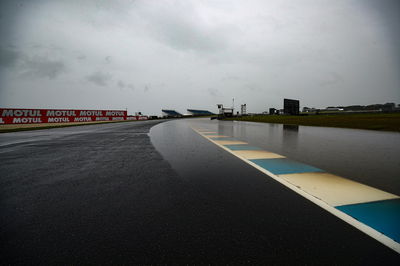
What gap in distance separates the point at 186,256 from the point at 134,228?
2.13 ft

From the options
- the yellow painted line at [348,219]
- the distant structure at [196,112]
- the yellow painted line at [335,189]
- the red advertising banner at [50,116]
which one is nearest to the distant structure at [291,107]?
the red advertising banner at [50,116]

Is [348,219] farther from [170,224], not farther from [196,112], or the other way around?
[196,112]

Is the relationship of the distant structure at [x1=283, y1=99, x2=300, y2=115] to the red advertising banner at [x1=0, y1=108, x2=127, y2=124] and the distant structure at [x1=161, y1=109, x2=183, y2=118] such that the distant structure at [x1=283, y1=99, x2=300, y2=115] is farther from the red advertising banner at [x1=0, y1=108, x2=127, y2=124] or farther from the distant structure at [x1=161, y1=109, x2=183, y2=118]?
the distant structure at [x1=161, y1=109, x2=183, y2=118]

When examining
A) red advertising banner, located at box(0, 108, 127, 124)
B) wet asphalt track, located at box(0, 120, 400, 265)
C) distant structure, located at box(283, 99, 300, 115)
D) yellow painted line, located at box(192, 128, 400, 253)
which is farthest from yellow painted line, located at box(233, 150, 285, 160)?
distant structure, located at box(283, 99, 300, 115)

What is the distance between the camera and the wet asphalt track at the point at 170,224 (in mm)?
1392

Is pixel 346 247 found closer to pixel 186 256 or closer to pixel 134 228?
pixel 186 256

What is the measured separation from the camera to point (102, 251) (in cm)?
144

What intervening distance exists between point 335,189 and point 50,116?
122 ft

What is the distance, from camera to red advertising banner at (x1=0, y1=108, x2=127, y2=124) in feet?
74.9

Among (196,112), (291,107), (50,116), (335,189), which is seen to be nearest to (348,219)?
(335,189)

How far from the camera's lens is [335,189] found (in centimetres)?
269

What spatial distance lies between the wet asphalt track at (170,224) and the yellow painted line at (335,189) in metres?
0.37

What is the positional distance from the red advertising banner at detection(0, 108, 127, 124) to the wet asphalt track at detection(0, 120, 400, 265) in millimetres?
28875

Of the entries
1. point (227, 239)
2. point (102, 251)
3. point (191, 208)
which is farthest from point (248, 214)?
point (102, 251)
